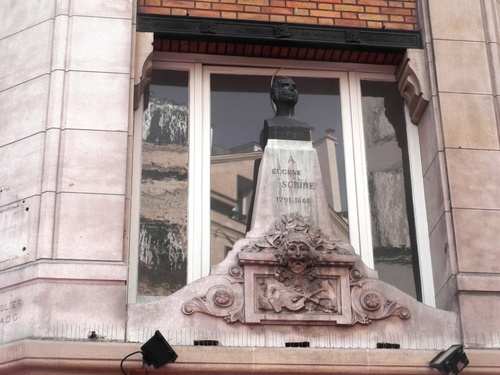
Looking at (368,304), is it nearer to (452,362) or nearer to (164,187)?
(452,362)

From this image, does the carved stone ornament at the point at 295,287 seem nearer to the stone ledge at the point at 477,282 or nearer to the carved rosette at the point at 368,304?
the carved rosette at the point at 368,304

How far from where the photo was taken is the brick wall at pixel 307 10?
11.9 meters

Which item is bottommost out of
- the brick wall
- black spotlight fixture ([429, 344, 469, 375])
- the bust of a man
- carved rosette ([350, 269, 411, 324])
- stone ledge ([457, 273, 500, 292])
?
black spotlight fixture ([429, 344, 469, 375])

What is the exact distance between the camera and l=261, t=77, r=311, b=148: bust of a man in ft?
36.8

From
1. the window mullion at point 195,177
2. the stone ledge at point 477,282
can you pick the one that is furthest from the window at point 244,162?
the stone ledge at point 477,282

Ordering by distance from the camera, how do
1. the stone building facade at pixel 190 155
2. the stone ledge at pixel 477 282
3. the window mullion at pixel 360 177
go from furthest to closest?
the window mullion at pixel 360 177 → the stone ledge at pixel 477 282 → the stone building facade at pixel 190 155

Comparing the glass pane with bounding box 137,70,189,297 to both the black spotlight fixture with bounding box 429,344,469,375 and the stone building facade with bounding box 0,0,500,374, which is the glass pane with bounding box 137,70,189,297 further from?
the black spotlight fixture with bounding box 429,344,469,375

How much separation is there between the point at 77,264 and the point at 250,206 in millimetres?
2196

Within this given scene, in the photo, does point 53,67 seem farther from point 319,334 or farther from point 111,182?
point 319,334

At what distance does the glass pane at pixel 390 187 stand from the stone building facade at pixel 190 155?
0.16 metres

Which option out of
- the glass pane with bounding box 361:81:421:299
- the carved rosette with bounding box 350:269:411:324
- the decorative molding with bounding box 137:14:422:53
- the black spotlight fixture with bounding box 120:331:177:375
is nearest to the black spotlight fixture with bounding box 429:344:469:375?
the carved rosette with bounding box 350:269:411:324

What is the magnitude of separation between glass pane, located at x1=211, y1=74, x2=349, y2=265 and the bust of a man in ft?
1.70

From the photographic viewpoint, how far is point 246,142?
1210 centimetres

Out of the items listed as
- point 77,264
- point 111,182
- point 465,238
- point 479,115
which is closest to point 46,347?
point 77,264
